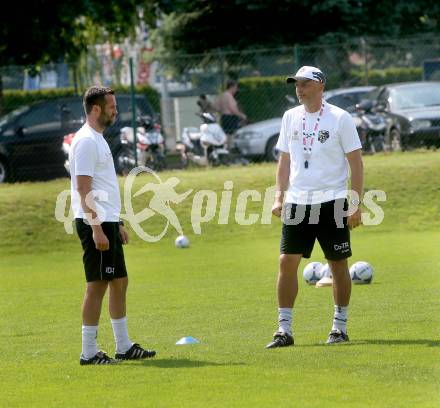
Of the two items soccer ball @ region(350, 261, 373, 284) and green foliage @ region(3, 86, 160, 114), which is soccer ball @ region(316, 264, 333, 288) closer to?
soccer ball @ region(350, 261, 373, 284)

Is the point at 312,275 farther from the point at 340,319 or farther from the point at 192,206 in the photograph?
the point at 192,206

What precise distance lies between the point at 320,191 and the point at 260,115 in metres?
18.9

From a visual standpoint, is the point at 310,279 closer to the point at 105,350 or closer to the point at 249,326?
the point at 249,326

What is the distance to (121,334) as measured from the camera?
366 inches

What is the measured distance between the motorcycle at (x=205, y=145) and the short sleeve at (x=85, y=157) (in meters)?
17.7

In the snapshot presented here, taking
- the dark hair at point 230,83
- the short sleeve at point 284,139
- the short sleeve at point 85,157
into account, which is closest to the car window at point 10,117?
the dark hair at point 230,83

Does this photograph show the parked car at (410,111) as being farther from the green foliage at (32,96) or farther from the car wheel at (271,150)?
the green foliage at (32,96)

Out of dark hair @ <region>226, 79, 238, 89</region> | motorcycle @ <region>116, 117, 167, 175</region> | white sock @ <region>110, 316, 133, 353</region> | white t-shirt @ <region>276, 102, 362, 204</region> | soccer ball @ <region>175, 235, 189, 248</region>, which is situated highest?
white t-shirt @ <region>276, 102, 362, 204</region>

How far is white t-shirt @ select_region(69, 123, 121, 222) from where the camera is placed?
29.4ft

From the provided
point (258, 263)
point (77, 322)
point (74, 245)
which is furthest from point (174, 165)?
point (77, 322)

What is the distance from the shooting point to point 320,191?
31.8 feet

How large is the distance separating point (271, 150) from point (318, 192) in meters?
19.5

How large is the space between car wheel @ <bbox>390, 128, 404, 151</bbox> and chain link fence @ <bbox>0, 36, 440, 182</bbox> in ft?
0.07

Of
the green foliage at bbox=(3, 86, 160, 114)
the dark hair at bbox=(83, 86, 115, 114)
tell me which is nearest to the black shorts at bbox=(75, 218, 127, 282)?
the dark hair at bbox=(83, 86, 115, 114)
